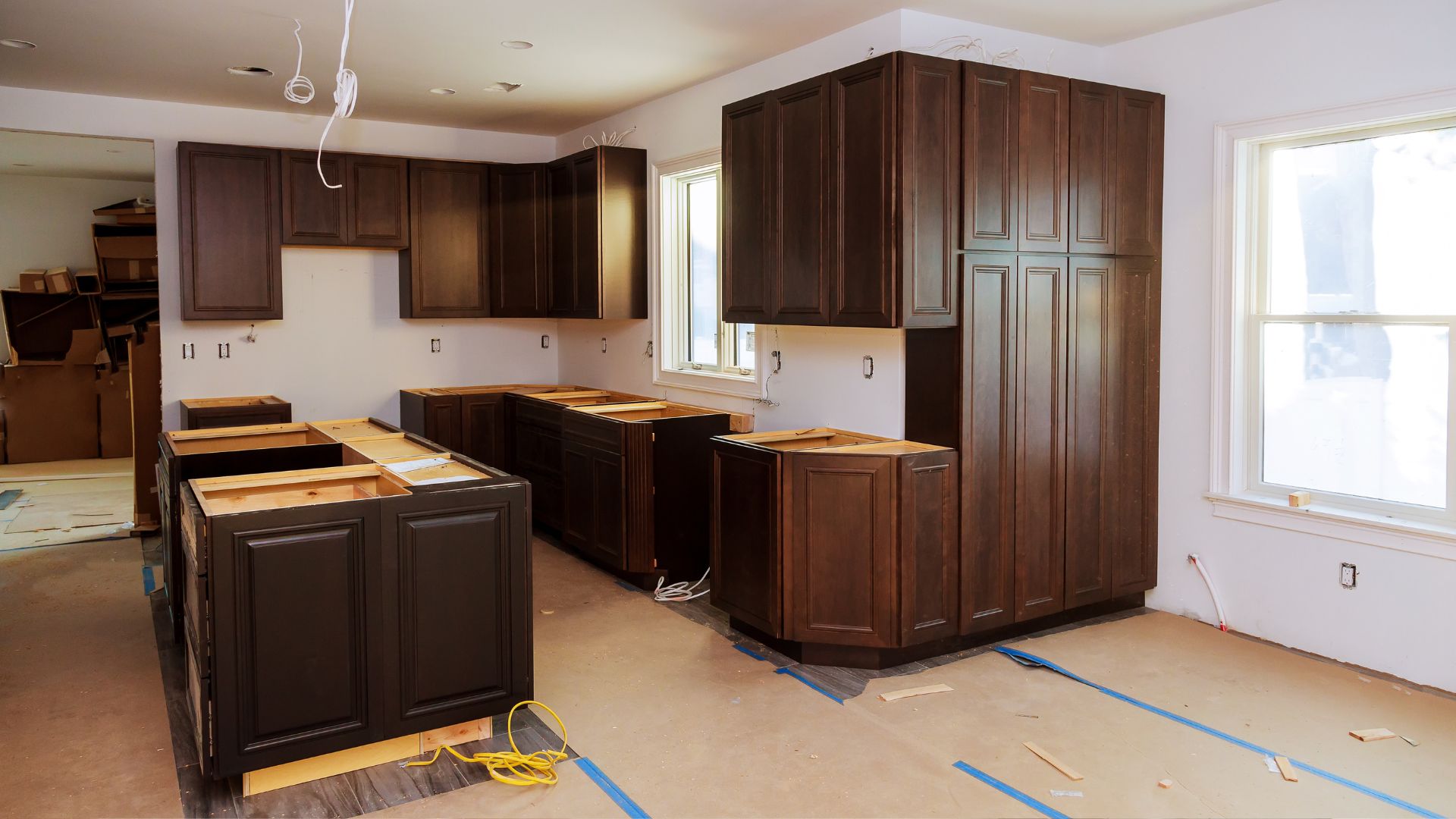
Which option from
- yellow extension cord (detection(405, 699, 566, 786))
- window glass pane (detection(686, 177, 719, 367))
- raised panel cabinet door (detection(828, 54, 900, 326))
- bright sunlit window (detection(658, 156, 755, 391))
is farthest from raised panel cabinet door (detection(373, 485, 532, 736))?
window glass pane (detection(686, 177, 719, 367))

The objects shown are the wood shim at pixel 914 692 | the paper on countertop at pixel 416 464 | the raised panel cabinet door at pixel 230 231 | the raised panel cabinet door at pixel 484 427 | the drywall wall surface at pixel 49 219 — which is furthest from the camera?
the drywall wall surface at pixel 49 219

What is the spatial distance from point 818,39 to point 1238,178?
6.70 ft

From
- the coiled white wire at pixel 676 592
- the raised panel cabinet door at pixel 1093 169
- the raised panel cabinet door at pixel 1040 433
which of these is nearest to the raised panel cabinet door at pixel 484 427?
the coiled white wire at pixel 676 592

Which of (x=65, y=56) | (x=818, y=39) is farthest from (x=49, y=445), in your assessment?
(x=818, y=39)

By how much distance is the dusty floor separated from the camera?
2.99m

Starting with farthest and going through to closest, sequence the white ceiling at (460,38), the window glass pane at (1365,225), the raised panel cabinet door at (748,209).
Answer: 1. the raised panel cabinet door at (748,209)
2. the white ceiling at (460,38)
3. the window glass pane at (1365,225)

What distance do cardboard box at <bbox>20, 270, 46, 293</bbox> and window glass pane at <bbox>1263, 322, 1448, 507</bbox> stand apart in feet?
33.5

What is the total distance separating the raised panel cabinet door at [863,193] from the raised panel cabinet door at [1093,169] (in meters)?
0.94

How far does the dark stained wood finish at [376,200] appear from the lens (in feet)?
21.8

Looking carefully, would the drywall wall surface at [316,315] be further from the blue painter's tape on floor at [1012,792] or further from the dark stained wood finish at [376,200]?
the blue painter's tape on floor at [1012,792]

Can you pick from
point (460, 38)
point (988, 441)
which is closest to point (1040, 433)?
point (988, 441)

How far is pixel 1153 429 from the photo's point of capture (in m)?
4.77

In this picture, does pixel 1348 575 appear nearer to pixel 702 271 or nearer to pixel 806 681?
pixel 806 681

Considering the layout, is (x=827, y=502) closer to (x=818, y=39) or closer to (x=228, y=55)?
(x=818, y=39)
